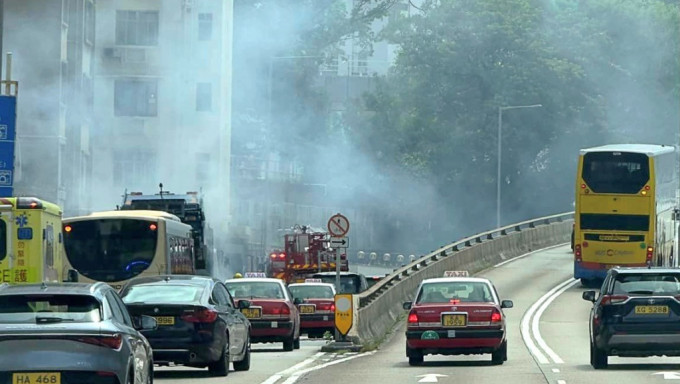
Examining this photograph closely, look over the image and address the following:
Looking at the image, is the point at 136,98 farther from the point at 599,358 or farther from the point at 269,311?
the point at 599,358

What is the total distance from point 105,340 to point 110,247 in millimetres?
20594

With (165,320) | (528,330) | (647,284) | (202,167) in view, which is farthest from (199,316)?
(202,167)

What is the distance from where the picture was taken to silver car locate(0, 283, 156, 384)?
15125 mm

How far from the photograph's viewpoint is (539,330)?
129ft

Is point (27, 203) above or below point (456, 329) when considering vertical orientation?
above

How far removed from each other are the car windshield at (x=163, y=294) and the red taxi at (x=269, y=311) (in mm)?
9521

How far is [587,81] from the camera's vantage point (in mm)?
94688

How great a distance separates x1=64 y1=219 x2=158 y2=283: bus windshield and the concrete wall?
4.47 m

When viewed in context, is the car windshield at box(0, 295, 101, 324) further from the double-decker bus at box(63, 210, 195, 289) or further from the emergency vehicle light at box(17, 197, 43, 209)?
the double-decker bus at box(63, 210, 195, 289)

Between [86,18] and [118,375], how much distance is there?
49443mm

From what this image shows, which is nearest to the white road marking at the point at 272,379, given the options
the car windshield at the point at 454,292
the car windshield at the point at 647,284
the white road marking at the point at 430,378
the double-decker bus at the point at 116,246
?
the white road marking at the point at 430,378

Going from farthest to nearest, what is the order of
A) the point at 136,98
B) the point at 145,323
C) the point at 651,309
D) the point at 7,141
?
1. the point at 136,98
2. the point at 7,141
3. the point at 651,309
4. the point at 145,323

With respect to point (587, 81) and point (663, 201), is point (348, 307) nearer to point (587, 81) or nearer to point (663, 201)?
point (663, 201)

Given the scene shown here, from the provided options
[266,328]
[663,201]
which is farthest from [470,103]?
[266,328]
